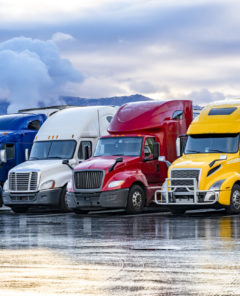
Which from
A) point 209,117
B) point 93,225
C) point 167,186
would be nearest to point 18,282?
point 93,225

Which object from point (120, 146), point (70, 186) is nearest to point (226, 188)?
point (120, 146)

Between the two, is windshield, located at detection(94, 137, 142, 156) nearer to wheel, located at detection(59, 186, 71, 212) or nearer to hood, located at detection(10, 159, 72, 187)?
hood, located at detection(10, 159, 72, 187)

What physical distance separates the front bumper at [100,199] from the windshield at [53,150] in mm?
3549

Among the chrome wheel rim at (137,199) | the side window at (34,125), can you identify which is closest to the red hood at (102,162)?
the chrome wheel rim at (137,199)

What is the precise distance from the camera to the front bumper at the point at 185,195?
23.7m

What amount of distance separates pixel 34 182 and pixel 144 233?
37.1 ft

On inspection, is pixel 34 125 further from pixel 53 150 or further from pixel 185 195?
pixel 185 195

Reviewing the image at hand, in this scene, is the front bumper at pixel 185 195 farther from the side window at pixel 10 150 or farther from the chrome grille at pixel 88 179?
the side window at pixel 10 150

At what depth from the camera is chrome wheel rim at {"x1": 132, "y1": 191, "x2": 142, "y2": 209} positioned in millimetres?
25781

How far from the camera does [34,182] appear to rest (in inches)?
1110

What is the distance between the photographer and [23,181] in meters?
28.5

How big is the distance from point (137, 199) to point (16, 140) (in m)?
7.82

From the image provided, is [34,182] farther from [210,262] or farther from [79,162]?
[210,262]

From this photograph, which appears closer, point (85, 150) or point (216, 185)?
point (216, 185)
